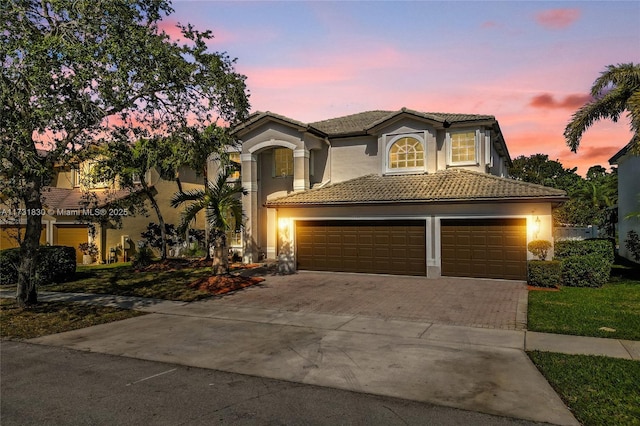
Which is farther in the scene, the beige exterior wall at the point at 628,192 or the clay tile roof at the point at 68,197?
the clay tile roof at the point at 68,197

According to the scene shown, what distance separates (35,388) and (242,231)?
55.7 ft

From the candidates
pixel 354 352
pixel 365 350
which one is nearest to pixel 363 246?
pixel 365 350

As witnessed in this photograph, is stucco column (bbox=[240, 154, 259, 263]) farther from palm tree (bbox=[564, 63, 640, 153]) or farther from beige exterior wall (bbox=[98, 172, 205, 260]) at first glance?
palm tree (bbox=[564, 63, 640, 153])

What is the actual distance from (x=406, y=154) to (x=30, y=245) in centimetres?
1594

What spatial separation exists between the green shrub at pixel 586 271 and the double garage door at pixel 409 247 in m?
1.48

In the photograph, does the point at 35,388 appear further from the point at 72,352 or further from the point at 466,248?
the point at 466,248

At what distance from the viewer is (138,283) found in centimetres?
1662

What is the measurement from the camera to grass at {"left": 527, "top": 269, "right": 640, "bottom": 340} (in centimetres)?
909

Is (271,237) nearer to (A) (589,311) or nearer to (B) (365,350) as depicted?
(B) (365,350)

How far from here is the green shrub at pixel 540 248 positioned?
49.6ft

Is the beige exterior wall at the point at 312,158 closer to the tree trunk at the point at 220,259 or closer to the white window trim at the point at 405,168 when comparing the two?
the white window trim at the point at 405,168

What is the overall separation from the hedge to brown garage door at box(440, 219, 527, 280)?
1625 centimetres

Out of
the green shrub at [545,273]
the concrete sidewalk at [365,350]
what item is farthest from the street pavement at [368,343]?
the green shrub at [545,273]

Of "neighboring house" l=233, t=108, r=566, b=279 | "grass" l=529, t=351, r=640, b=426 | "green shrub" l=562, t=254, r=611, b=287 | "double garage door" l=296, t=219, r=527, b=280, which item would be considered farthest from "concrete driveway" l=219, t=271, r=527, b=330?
"grass" l=529, t=351, r=640, b=426
